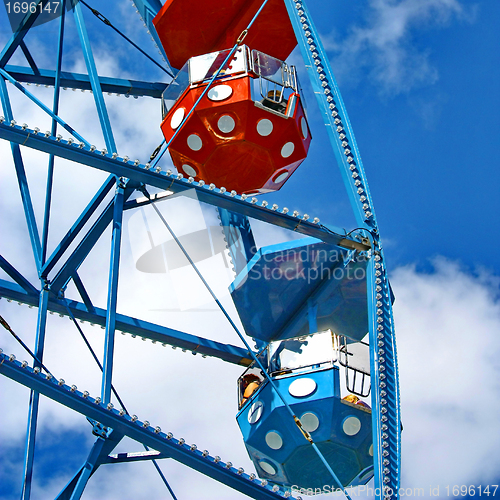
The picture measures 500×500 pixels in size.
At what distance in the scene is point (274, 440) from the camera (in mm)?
13406

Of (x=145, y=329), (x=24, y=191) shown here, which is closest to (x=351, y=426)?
(x=145, y=329)

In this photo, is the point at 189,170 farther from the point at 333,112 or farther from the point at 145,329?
the point at 333,112

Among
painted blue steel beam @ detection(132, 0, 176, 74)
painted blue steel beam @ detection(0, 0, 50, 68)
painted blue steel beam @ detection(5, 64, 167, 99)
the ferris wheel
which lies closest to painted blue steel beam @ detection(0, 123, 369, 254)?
the ferris wheel

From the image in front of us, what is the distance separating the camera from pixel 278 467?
1371 centimetres

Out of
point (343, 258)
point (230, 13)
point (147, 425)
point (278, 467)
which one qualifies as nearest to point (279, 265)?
point (343, 258)

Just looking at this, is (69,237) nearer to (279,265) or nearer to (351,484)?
(279,265)

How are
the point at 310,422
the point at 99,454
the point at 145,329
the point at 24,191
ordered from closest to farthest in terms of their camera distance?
the point at 99,454 < the point at 310,422 < the point at 24,191 < the point at 145,329

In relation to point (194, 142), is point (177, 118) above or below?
above

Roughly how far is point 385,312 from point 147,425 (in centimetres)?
391

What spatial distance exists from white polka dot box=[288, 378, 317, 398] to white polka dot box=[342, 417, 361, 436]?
76 cm

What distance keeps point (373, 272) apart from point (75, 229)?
16.6 ft

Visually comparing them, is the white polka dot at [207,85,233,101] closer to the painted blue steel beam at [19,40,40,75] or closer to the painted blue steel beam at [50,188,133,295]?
the painted blue steel beam at [50,188,133,295]

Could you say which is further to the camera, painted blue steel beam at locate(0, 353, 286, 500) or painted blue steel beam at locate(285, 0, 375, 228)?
painted blue steel beam at locate(285, 0, 375, 228)

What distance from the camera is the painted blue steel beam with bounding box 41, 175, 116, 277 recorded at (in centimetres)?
1367
